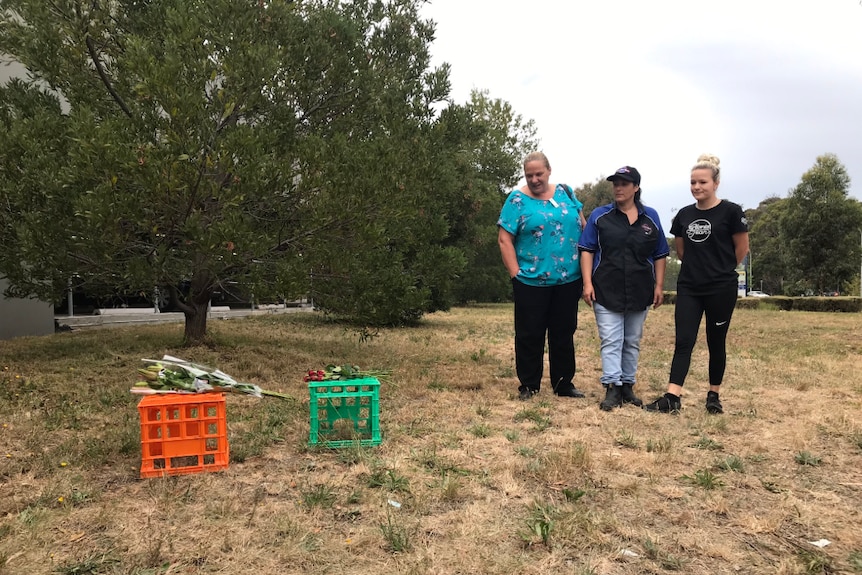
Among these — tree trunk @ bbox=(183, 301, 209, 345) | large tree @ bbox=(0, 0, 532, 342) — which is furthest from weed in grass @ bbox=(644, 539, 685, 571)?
tree trunk @ bbox=(183, 301, 209, 345)

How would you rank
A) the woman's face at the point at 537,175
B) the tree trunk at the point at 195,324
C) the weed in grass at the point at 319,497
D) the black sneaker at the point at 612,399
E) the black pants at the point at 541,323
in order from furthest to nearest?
the tree trunk at the point at 195,324, the black pants at the point at 541,323, the woman's face at the point at 537,175, the black sneaker at the point at 612,399, the weed in grass at the point at 319,497

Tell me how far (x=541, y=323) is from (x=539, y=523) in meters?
2.55

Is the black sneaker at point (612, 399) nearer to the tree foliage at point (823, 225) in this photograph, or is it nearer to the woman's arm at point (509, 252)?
the woman's arm at point (509, 252)

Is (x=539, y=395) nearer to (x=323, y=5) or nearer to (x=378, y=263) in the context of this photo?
(x=378, y=263)

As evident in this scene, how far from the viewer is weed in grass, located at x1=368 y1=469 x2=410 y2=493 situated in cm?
264

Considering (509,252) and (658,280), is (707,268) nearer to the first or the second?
(658,280)

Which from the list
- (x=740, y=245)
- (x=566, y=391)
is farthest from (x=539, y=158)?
(x=566, y=391)

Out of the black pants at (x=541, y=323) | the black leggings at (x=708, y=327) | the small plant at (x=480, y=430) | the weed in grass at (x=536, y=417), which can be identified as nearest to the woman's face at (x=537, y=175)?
the black pants at (x=541, y=323)

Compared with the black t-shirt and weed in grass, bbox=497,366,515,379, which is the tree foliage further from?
the black t-shirt

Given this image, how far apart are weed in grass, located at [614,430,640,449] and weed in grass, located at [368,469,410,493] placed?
135cm

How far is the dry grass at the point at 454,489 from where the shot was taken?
203 cm

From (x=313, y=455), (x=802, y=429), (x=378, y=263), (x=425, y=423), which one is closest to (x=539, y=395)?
(x=425, y=423)

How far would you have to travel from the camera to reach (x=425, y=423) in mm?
3820

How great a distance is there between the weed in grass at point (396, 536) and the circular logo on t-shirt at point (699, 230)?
118 inches
